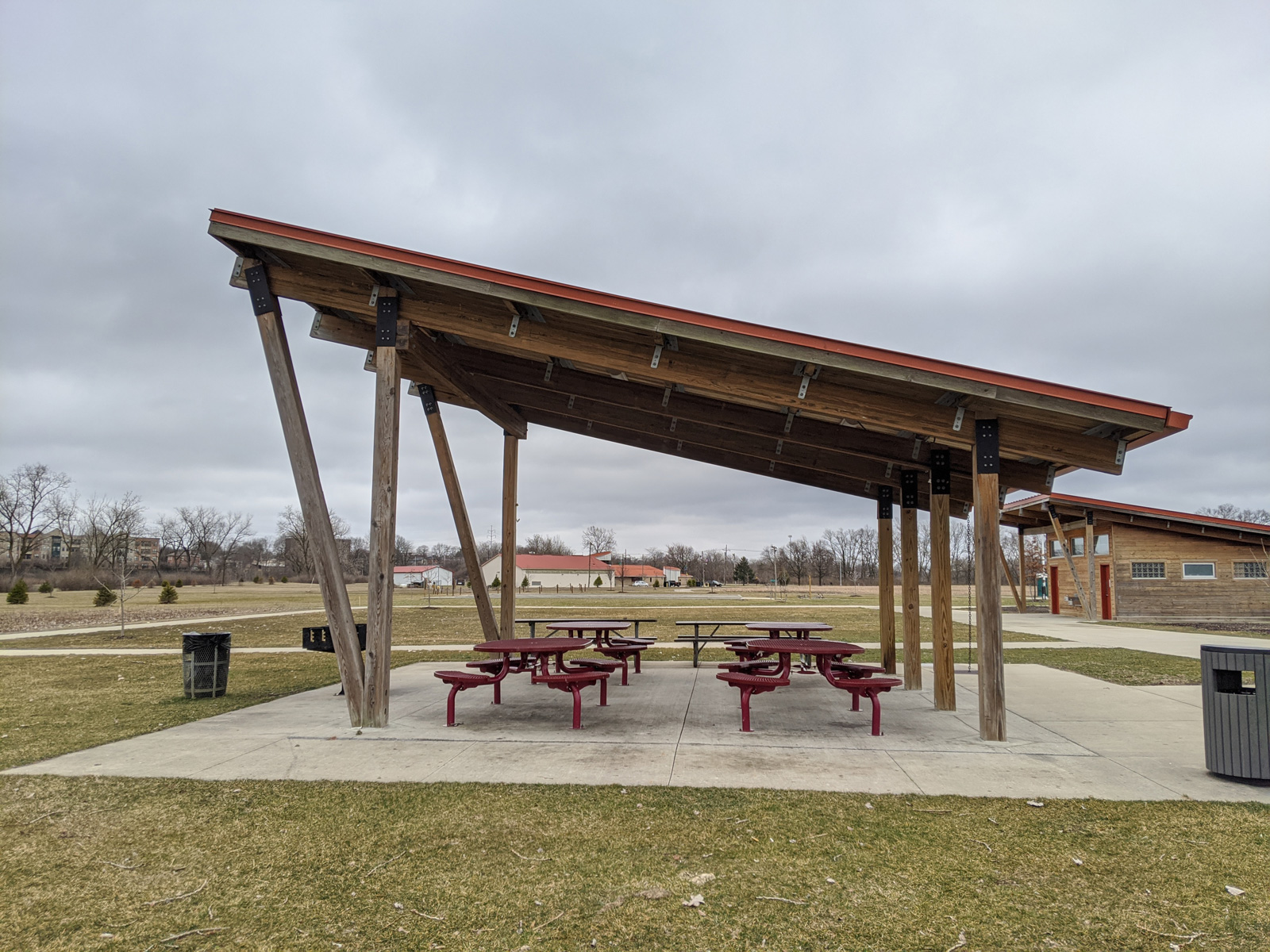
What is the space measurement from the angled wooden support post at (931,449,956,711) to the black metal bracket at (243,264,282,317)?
7230mm

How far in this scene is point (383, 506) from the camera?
270 inches

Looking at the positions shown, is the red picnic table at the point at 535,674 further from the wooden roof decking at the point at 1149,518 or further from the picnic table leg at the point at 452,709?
the wooden roof decking at the point at 1149,518

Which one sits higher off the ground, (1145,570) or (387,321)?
(387,321)

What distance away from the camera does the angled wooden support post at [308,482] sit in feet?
22.8

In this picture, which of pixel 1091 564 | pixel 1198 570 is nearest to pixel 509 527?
pixel 1091 564

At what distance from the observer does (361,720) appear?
275 inches

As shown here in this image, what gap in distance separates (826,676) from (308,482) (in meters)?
5.38

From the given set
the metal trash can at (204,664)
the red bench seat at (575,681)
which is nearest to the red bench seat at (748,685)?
the red bench seat at (575,681)

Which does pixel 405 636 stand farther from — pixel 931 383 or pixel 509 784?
pixel 931 383

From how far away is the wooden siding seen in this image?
2598 centimetres

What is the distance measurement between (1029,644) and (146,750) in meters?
16.7

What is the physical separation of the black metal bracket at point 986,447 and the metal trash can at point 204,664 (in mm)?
8259

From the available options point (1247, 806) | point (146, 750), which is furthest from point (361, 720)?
point (1247, 806)

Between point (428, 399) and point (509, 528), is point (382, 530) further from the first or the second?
point (509, 528)
